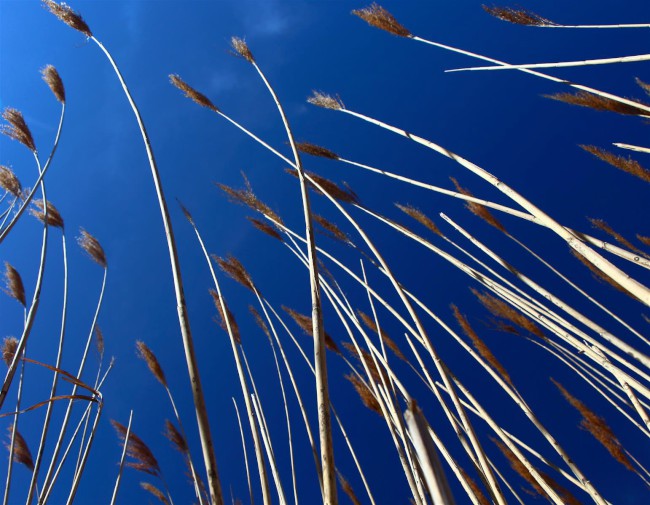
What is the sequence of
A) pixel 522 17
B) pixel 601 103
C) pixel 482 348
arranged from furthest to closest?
pixel 522 17 → pixel 482 348 → pixel 601 103

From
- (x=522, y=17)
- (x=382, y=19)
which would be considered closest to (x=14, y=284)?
(x=382, y=19)

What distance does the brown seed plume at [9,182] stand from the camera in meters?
2.12

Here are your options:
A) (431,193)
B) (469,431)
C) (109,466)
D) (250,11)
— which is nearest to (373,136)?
(431,193)

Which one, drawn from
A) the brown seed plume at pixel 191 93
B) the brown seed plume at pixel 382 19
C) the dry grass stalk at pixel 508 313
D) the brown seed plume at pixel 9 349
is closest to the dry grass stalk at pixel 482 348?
the dry grass stalk at pixel 508 313

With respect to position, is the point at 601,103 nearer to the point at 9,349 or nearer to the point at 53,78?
the point at 53,78

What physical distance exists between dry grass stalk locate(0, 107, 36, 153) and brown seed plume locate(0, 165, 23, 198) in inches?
5.8

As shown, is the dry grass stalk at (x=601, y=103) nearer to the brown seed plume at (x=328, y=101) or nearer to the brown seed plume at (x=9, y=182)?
the brown seed plume at (x=328, y=101)

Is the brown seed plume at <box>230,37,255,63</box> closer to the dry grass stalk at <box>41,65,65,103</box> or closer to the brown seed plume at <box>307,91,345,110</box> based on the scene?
the brown seed plume at <box>307,91,345,110</box>

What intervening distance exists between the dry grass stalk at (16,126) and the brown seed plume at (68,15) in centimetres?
50

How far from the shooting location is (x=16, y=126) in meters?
2.04

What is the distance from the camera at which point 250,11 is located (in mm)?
6539

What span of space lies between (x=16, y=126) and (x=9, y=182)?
0.24 m

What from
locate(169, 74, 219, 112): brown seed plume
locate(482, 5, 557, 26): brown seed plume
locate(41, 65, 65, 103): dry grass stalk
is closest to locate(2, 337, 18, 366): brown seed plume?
locate(41, 65, 65, 103): dry grass stalk

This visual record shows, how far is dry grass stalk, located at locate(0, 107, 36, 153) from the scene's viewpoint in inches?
79.6
